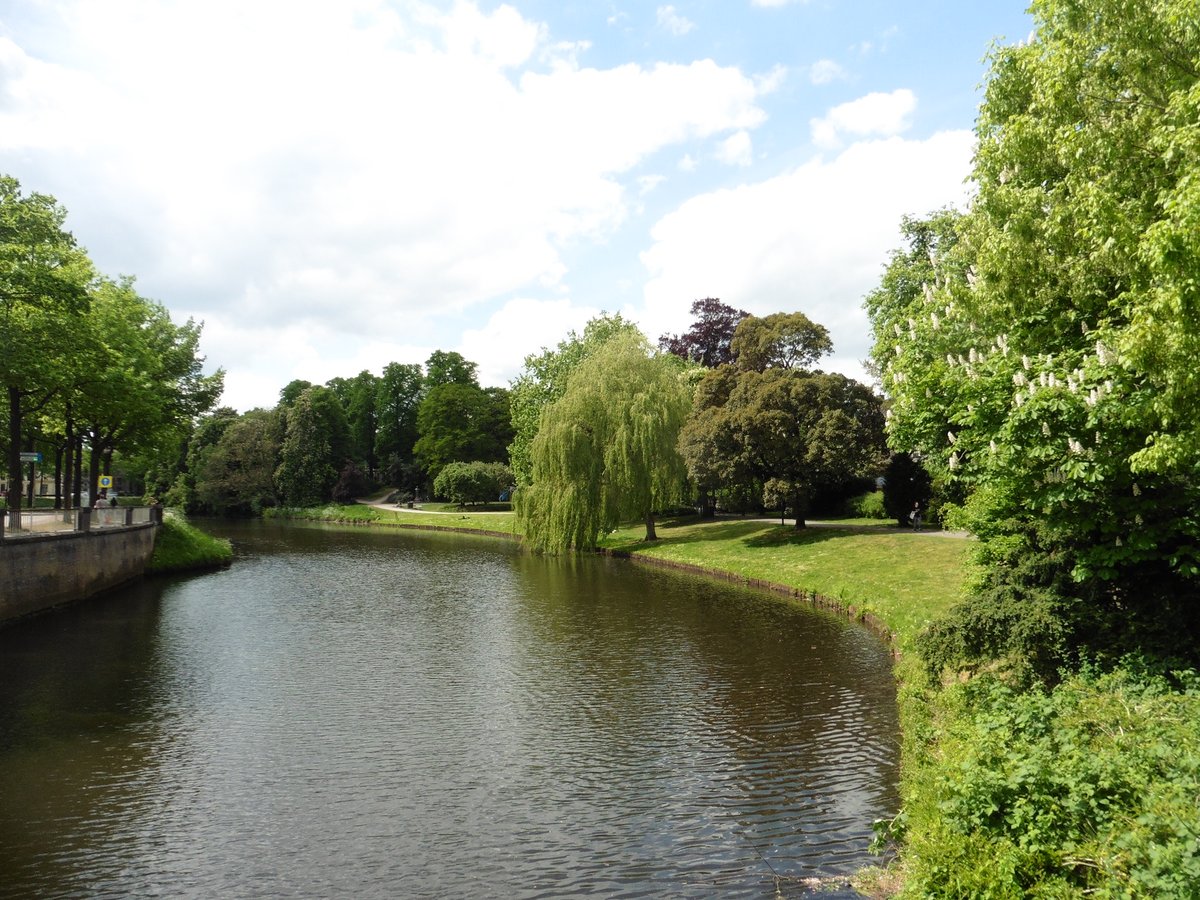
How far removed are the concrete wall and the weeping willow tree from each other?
63.4 feet

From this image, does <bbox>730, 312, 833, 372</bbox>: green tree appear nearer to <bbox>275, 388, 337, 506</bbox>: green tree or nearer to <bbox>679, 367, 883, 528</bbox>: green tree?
Result: <bbox>679, 367, 883, 528</bbox>: green tree

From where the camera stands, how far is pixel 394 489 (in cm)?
10106

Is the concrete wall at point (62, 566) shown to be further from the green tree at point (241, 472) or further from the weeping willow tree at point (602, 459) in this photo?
the green tree at point (241, 472)

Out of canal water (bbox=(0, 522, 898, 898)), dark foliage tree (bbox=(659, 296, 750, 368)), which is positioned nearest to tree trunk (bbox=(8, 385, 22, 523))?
canal water (bbox=(0, 522, 898, 898))

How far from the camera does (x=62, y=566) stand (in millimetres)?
27188

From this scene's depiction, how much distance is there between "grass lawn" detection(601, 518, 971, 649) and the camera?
24.1 m

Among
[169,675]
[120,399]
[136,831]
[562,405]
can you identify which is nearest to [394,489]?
[562,405]

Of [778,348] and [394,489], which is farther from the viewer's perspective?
[394,489]

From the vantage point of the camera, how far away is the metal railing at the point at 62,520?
24.7 m

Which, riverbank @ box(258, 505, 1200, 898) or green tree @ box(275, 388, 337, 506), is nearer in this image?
riverbank @ box(258, 505, 1200, 898)

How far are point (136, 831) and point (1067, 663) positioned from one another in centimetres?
1325

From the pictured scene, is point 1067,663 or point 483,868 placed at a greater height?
point 1067,663

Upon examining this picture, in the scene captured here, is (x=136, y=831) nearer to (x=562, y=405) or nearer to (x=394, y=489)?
(x=562, y=405)

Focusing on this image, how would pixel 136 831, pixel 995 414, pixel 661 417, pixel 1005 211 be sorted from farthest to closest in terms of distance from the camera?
1. pixel 661 417
2. pixel 1005 211
3. pixel 995 414
4. pixel 136 831
